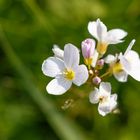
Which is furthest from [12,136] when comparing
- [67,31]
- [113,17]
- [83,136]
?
[113,17]

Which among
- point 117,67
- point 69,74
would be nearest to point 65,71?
point 69,74

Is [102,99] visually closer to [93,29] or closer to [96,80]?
[96,80]

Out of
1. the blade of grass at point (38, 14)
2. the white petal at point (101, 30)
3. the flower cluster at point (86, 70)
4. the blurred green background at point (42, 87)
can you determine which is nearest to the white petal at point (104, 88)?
the flower cluster at point (86, 70)

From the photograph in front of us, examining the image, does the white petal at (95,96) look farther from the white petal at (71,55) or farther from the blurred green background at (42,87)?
the blurred green background at (42,87)

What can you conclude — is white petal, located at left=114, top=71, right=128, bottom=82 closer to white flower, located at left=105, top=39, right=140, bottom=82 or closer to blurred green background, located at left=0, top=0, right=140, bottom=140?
white flower, located at left=105, top=39, right=140, bottom=82

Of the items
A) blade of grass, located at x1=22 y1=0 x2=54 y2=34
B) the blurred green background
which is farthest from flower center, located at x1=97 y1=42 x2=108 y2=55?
blade of grass, located at x1=22 y1=0 x2=54 y2=34

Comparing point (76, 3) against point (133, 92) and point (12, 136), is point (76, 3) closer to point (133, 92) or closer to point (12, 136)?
point (133, 92)
